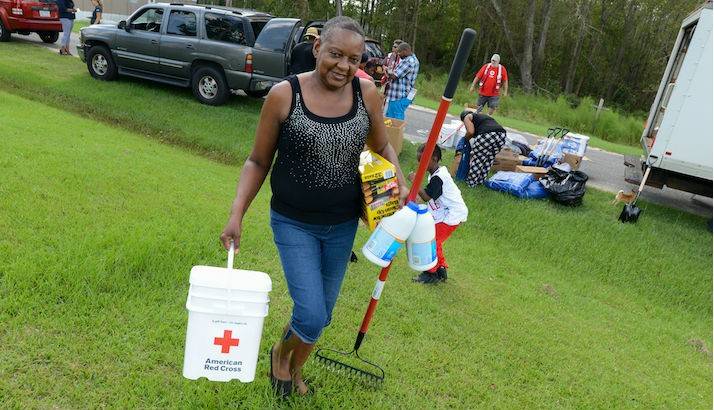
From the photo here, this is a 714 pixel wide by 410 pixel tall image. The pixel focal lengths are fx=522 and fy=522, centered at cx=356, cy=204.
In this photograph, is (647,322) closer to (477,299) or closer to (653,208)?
(477,299)

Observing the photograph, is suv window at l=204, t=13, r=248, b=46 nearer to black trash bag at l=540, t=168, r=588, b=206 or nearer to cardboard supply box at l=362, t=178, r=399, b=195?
black trash bag at l=540, t=168, r=588, b=206

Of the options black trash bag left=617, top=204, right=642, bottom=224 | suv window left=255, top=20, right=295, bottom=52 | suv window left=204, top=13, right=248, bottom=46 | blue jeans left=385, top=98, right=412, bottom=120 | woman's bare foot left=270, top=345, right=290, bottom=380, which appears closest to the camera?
woman's bare foot left=270, top=345, right=290, bottom=380

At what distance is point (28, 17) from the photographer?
1356 centimetres

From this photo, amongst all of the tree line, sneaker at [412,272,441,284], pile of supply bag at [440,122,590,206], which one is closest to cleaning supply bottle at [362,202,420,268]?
sneaker at [412,272,441,284]

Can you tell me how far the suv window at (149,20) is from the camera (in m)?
10.4

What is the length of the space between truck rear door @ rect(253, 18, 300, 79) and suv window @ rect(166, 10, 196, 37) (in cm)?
148

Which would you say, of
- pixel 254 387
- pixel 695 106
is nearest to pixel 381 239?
pixel 254 387

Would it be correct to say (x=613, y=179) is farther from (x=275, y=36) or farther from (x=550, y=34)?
(x=550, y=34)

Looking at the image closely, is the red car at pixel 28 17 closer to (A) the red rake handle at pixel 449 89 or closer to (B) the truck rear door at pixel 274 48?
(B) the truck rear door at pixel 274 48

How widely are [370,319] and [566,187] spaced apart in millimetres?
5909

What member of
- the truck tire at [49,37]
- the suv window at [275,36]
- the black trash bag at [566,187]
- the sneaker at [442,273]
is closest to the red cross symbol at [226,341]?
the sneaker at [442,273]

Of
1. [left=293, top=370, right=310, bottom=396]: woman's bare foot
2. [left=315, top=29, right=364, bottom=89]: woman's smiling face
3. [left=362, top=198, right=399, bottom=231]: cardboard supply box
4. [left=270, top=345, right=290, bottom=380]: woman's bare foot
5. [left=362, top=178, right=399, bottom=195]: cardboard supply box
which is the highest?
[left=315, top=29, right=364, bottom=89]: woman's smiling face

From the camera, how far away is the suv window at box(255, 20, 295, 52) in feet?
31.1

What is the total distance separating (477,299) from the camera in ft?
15.8
